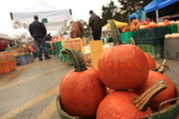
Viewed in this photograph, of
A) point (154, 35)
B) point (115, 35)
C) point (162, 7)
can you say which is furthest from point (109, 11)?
point (115, 35)

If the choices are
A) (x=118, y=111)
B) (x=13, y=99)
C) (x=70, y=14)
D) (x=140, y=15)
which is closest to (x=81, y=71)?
(x=118, y=111)

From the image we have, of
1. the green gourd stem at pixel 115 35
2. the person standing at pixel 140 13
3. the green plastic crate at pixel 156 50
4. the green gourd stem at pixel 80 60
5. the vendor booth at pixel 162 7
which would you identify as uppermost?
the vendor booth at pixel 162 7

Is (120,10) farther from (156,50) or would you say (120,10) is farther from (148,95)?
(148,95)

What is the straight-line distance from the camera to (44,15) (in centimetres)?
1081

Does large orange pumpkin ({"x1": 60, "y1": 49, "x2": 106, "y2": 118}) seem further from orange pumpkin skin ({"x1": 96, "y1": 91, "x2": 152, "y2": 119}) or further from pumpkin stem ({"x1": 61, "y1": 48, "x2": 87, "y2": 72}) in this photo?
orange pumpkin skin ({"x1": 96, "y1": 91, "x2": 152, "y2": 119})

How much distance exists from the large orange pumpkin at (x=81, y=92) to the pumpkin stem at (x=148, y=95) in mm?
328

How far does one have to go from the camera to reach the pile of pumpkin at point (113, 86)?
3.13 feet

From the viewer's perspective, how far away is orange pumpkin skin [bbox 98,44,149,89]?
1.01 m

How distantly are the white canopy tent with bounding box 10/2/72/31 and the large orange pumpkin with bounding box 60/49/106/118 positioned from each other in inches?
408

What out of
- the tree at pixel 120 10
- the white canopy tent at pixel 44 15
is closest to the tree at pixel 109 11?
the tree at pixel 120 10

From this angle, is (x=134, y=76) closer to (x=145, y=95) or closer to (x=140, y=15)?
(x=145, y=95)

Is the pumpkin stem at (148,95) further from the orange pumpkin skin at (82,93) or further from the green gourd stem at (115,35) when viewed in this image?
the green gourd stem at (115,35)

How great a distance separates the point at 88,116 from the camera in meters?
1.15

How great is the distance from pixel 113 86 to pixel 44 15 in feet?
35.9
